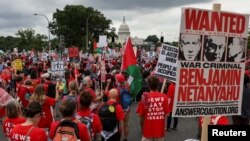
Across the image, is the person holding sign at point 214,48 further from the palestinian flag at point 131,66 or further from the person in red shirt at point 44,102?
the palestinian flag at point 131,66

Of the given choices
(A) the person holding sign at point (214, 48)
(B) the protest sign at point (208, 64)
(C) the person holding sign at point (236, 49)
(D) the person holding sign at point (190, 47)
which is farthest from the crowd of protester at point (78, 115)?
(D) the person holding sign at point (190, 47)

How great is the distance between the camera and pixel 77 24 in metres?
86.5

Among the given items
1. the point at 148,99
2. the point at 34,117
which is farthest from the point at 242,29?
the point at 148,99

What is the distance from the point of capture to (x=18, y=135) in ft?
15.4

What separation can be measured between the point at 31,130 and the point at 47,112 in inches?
100

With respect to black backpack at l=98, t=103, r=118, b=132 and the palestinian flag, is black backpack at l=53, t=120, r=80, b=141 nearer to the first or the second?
black backpack at l=98, t=103, r=118, b=132

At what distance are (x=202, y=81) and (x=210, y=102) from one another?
23cm

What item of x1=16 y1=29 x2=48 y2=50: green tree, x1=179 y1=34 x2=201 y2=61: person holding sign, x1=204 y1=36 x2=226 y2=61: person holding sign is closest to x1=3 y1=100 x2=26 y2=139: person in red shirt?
x1=179 y1=34 x2=201 y2=61: person holding sign

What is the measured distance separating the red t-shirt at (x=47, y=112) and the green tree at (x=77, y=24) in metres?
78.3

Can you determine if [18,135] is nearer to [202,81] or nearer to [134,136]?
[202,81]

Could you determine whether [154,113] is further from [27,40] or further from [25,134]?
[27,40]

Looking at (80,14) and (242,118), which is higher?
(80,14)

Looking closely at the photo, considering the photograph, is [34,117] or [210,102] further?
[34,117]

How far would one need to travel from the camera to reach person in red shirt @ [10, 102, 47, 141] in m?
4.62
